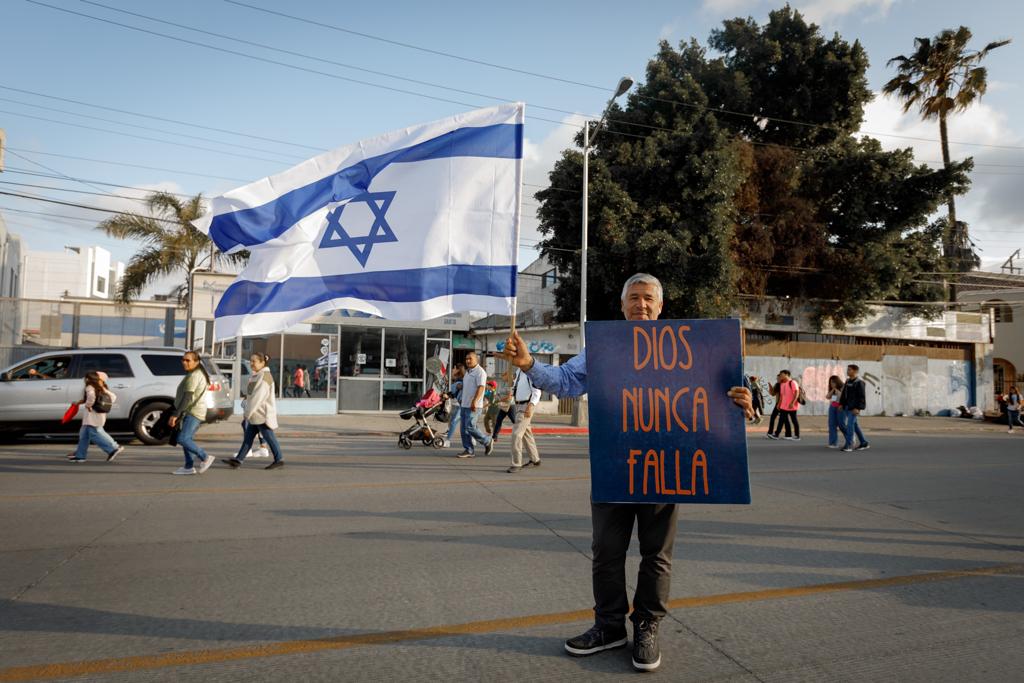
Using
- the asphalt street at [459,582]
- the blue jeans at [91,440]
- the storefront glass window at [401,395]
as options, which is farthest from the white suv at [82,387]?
the storefront glass window at [401,395]

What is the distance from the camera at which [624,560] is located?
354 centimetres

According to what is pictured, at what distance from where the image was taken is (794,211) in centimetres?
2722

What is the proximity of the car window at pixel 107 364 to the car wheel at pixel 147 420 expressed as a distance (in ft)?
2.51

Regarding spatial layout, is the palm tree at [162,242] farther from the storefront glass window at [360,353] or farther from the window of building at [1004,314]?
the window of building at [1004,314]

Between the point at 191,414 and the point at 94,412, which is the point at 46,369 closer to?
the point at 94,412

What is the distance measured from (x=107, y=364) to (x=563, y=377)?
42.6 feet

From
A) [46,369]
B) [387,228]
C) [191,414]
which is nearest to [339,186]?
[387,228]

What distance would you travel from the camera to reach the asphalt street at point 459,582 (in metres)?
3.55

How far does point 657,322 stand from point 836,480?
7.86 meters

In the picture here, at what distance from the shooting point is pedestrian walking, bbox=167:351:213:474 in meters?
9.75

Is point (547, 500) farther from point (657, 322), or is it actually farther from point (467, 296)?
point (657, 322)

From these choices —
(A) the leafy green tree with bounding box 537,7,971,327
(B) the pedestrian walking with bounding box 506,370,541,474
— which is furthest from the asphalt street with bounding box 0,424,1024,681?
(A) the leafy green tree with bounding box 537,7,971,327

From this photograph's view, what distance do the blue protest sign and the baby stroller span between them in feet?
35.7

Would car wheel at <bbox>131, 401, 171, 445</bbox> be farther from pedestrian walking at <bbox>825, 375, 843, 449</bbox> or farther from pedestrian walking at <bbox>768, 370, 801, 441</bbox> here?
pedestrian walking at <bbox>768, 370, 801, 441</bbox>
